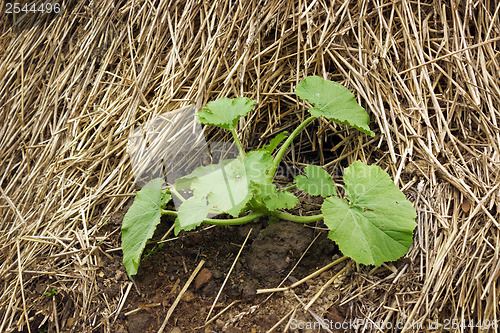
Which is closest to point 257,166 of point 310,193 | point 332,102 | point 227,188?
point 227,188

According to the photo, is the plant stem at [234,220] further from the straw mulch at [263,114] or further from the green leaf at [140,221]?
the straw mulch at [263,114]

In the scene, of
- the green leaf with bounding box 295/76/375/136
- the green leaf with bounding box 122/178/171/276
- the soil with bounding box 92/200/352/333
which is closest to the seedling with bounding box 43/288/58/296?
A: the soil with bounding box 92/200/352/333

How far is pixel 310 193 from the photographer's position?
1.44 m

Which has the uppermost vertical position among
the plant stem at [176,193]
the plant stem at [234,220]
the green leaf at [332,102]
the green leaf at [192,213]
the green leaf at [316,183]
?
the green leaf at [332,102]

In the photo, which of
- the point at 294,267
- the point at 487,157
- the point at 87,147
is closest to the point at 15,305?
the point at 87,147

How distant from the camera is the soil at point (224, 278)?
137cm

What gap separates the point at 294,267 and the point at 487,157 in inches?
33.9

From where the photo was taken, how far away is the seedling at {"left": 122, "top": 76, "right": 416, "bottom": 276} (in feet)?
4.17

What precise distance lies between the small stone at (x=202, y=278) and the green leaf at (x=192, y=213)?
10.9 inches

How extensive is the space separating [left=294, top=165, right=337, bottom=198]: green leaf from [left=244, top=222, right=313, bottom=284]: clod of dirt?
18cm

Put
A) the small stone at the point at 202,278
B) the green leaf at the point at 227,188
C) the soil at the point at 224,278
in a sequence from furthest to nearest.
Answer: the small stone at the point at 202,278
the soil at the point at 224,278
the green leaf at the point at 227,188

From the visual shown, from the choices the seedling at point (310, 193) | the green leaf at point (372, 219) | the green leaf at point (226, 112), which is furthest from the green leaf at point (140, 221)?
the green leaf at point (372, 219)

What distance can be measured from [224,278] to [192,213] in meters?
0.35

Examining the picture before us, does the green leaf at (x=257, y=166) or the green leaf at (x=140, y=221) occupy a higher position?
the green leaf at (x=257, y=166)
